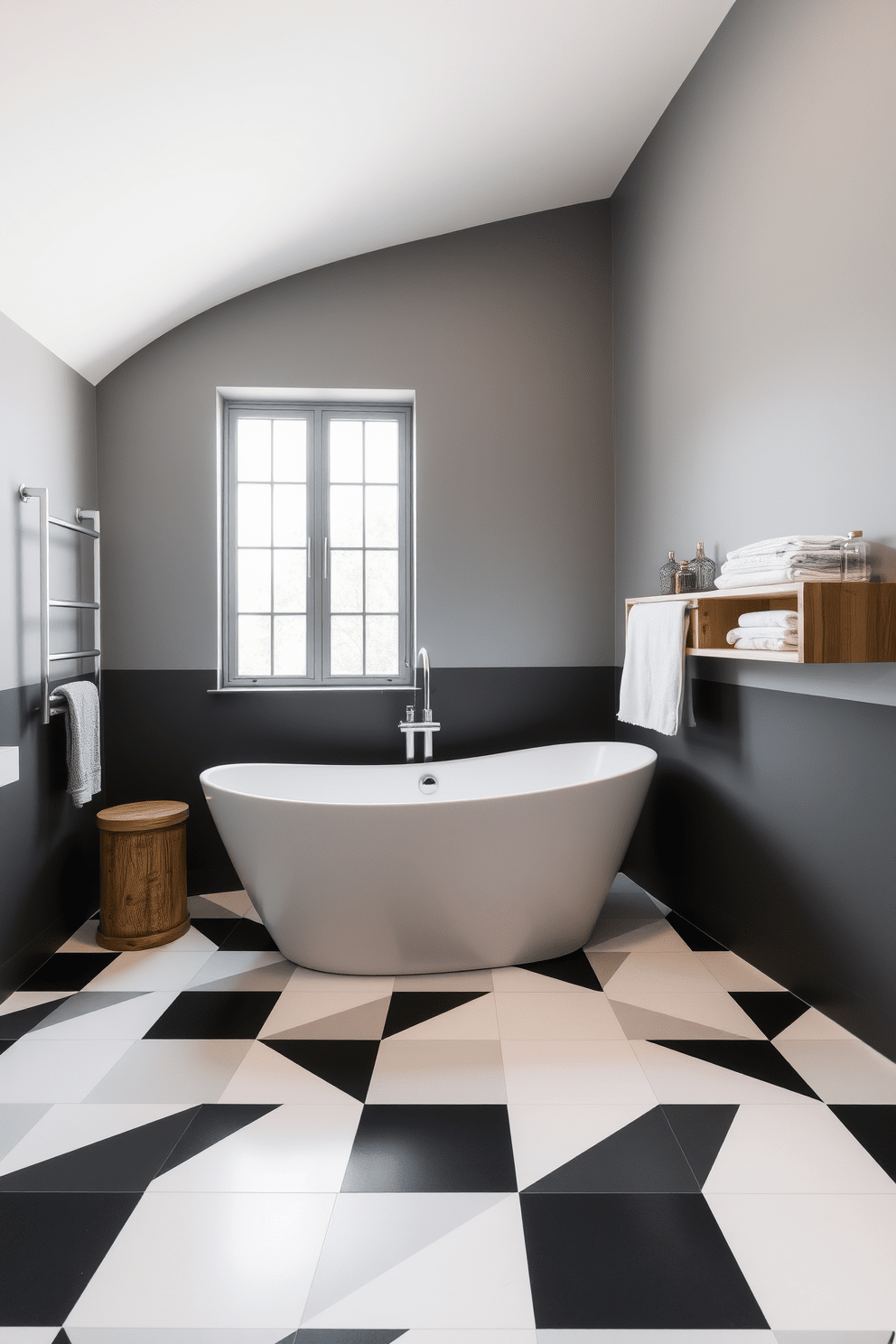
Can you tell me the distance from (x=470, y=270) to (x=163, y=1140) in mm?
3581

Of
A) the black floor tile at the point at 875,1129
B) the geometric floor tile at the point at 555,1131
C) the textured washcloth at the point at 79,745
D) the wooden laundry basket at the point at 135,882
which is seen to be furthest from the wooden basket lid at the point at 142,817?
the black floor tile at the point at 875,1129

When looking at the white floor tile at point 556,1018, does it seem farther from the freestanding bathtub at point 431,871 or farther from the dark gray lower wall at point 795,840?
the dark gray lower wall at point 795,840

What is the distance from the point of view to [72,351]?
3119 millimetres

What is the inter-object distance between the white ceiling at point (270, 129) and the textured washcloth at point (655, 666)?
1840 millimetres

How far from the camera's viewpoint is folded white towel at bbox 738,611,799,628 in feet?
6.75

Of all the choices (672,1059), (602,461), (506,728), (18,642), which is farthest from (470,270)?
(672,1059)

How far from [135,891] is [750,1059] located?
216 centimetres

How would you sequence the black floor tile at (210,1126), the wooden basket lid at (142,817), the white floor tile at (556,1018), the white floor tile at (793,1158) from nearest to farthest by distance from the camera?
the white floor tile at (793,1158) < the black floor tile at (210,1126) < the white floor tile at (556,1018) < the wooden basket lid at (142,817)

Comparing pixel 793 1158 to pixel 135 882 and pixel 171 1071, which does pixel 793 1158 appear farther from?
pixel 135 882

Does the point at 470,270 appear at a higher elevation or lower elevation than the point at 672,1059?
higher

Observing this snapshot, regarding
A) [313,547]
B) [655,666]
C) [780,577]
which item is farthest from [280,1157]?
[313,547]

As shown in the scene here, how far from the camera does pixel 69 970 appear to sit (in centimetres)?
277

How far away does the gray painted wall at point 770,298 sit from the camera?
6.64ft

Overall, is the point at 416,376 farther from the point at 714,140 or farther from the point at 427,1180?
the point at 427,1180
